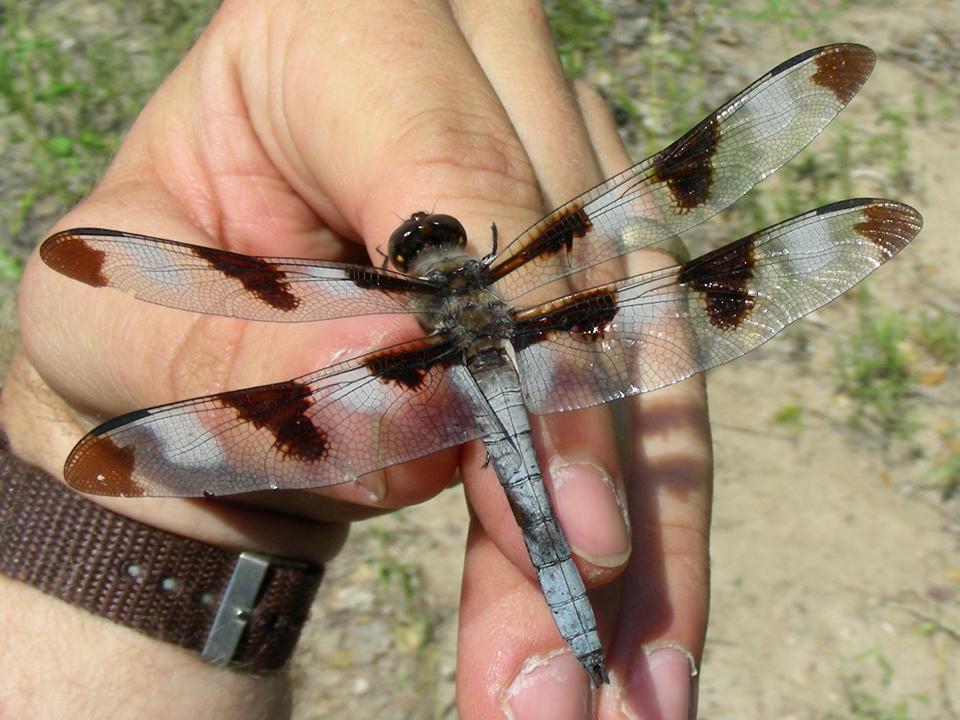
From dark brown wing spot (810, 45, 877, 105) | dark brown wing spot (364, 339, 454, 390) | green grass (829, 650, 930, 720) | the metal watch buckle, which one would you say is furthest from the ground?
dark brown wing spot (810, 45, 877, 105)

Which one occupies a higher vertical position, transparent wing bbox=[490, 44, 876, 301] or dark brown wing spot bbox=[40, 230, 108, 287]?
dark brown wing spot bbox=[40, 230, 108, 287]

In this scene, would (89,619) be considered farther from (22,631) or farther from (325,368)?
(325,368)

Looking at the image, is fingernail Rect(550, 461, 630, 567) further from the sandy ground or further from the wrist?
the sandy ground

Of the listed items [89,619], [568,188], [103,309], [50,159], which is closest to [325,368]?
[103,309]

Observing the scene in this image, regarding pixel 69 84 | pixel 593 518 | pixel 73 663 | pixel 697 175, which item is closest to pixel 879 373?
pixel 697 175

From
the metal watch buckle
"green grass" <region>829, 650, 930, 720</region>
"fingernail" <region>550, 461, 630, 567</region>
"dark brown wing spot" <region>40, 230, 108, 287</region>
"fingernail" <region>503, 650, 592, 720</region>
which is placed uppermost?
"dark brown wing spot" <region>40, 230, 108, 287</region>

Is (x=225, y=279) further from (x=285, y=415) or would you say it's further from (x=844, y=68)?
(x=844, y=68)
